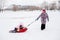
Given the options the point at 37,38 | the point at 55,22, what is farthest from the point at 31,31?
the point at 55,22

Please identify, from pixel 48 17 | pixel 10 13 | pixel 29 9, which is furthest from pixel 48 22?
pixel 10 13

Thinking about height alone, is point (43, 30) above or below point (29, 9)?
below

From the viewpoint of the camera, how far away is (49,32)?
1257 millimetres

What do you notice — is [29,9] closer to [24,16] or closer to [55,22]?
[24,16]

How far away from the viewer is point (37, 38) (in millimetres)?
1256

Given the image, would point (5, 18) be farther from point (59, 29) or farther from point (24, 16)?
point (59, 29)

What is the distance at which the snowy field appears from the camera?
4.12 feet

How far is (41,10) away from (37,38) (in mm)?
186

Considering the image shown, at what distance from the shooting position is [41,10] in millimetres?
1270

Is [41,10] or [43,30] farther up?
[41,10]

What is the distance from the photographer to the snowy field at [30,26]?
4.12 ft

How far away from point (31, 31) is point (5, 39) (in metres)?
0.18

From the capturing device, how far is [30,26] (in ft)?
4.15

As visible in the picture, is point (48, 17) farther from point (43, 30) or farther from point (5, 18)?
point (5, 18)
